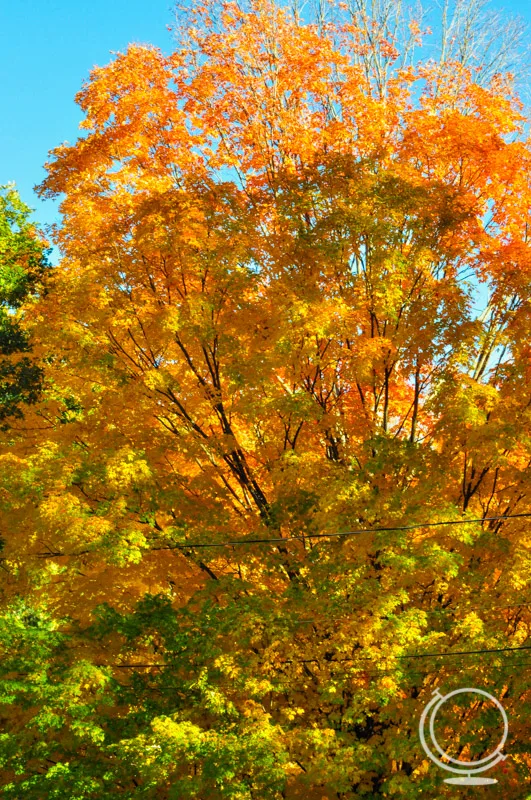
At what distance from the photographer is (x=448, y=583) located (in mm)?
9453

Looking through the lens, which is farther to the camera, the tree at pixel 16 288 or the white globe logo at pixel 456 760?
the tree at pixel 16 288

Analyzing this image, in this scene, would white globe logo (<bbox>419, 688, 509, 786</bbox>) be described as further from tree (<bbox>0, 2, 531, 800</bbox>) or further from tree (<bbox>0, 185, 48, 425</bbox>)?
tree (<bbox>0, 185, 48, 425</bbox>)

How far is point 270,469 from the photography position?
33.5 ft

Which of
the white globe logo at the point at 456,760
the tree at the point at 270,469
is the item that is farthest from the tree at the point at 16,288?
the white globe logo at the point at 456,760

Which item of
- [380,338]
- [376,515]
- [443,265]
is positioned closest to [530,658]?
[376,515]

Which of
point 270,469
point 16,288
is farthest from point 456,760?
point 16,288

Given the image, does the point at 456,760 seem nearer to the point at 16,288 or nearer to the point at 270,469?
the point at 270,469

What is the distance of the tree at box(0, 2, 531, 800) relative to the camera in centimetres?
841

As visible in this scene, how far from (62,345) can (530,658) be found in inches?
303

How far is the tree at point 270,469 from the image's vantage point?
8414 mm

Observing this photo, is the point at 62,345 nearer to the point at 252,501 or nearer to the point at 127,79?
the point at 252,501

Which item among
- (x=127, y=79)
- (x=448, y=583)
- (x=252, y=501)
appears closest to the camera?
(x=448, y=583)

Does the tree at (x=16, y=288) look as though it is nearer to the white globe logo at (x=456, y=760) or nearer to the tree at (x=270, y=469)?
the tree at (x=270, y=469)

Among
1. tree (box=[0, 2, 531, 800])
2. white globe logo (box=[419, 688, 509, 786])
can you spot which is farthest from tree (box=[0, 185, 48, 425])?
white globe logo (box=[419, 688, 509, 786])
